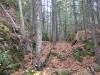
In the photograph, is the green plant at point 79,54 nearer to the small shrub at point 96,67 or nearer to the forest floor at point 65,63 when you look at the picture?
the forest floor at point 65,63

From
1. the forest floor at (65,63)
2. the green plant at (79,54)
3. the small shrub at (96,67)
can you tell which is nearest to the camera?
the forest floor at (65,63)

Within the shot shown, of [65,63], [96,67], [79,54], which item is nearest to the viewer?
[96,67]

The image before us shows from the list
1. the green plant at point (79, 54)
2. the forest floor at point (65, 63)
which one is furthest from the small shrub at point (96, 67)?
the green plant at point (79, 54)

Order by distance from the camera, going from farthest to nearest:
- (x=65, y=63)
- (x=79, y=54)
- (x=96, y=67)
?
(x=79, y=54) < (x=65, y=63) < (x=96, y=67)

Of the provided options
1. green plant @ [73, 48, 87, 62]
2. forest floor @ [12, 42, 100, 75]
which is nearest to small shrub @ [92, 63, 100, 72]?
forest floor @ [12, 42, 100, 75]

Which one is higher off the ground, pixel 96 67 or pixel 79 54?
pixel 79 54

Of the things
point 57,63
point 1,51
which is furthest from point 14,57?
point 57,63

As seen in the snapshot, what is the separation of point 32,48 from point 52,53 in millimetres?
1591

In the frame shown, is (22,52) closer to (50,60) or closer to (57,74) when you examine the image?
(50,60)

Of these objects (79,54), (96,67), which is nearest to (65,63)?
(79,54)

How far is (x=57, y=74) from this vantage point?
1110 cm

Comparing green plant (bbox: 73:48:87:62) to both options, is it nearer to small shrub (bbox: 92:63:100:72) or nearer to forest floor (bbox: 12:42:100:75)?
forest floor (bbox: 12:42:100:75)

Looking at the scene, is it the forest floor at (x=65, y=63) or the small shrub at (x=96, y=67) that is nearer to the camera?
the forest floor at (x=65, y=63)

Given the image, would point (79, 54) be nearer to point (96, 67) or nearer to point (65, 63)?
point (65, 63)
